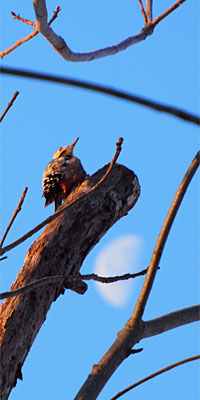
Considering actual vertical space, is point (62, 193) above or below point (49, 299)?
above

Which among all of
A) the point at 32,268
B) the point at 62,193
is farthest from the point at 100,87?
the point at 62,193

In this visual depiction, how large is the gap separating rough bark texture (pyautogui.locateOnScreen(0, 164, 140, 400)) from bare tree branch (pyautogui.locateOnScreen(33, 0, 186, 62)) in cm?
90

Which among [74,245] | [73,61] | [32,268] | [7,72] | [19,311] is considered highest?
[73,61]

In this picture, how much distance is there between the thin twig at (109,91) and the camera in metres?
0.97

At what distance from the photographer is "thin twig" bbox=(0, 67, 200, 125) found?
38.1 inches

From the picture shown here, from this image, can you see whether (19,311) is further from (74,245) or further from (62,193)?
(62,193)

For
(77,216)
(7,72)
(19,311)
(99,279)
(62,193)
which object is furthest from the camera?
(62,193)

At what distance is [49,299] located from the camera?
363 cm

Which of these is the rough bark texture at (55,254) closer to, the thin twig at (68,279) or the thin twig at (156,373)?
the thin twig at (68,279)

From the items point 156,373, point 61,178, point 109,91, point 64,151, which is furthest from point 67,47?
point 64,151

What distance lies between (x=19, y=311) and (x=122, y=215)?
143 cm

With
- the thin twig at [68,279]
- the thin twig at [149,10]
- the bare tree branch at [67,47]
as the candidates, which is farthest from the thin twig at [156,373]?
the thin twig at [149,10]

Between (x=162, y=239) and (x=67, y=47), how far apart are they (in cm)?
160

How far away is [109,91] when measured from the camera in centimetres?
99
